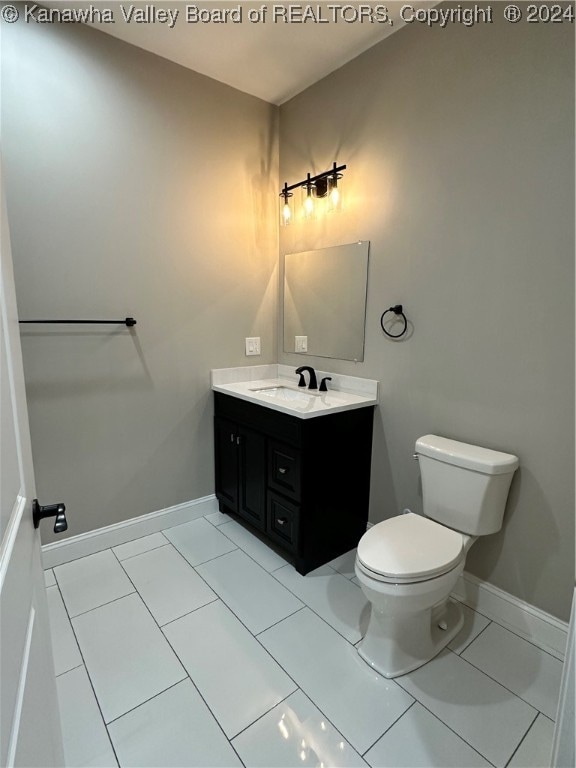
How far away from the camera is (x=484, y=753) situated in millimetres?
1212

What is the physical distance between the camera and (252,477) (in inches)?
88.4

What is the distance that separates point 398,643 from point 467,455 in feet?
2.54

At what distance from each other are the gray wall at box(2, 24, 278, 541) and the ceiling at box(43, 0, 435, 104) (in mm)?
108

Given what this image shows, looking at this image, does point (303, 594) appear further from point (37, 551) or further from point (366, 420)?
point (37, 551)

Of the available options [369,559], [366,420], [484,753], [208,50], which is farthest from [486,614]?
[208,50]

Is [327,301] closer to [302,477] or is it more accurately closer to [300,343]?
[300,343]

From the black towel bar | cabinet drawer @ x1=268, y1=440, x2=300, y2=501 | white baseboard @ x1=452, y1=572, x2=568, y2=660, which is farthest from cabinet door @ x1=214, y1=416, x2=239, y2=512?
white baseboard @ x1=452, y1=572, x2=568, y2=660

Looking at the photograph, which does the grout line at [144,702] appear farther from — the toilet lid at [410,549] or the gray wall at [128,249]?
the gray wall at [128,249]

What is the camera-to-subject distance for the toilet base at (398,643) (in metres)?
1.47

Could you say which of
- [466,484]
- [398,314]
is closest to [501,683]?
[466,484]

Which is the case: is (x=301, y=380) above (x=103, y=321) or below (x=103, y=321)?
below

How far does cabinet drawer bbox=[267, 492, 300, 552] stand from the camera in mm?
1988

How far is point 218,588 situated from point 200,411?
3.36 ft

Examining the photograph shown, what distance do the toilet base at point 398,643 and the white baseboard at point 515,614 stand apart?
1.04 ft
